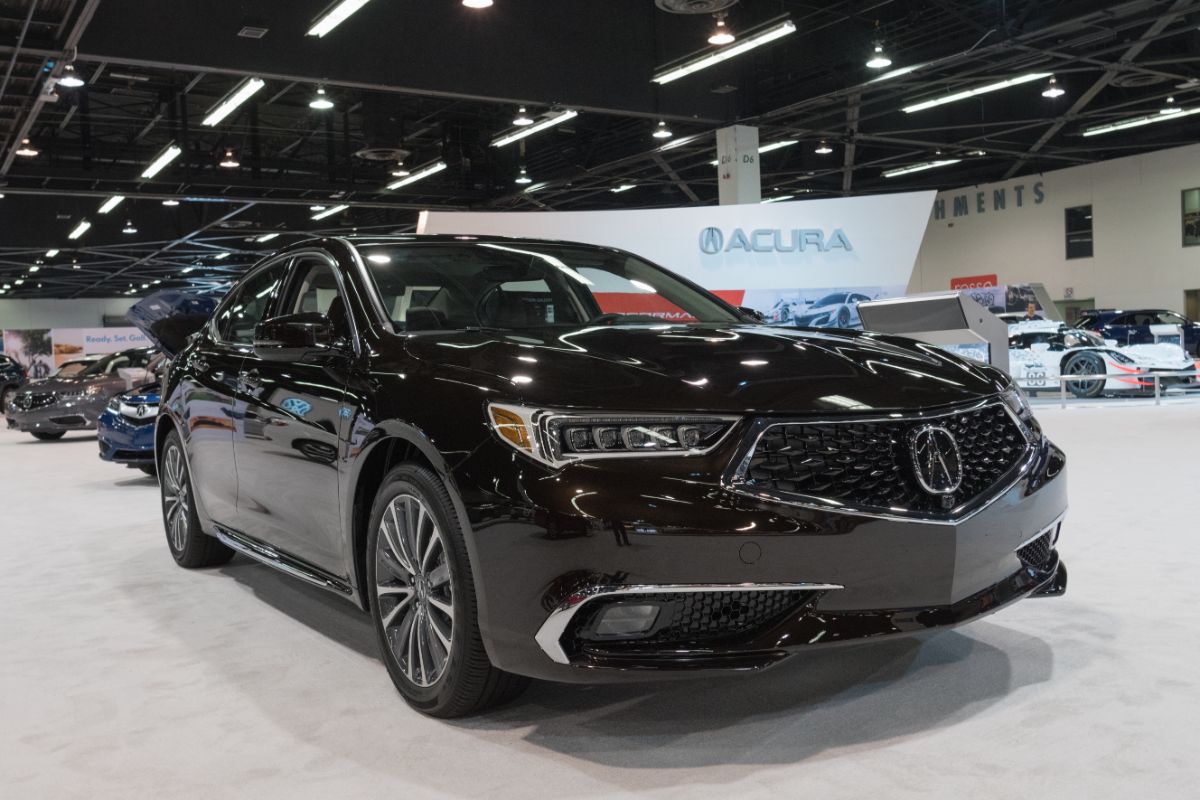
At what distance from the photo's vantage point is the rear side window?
13.7ft

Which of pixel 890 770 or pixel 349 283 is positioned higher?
pixel 349 283

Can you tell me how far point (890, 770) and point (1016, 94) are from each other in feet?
72.2

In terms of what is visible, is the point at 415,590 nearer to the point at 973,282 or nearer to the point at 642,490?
the point at 642,490

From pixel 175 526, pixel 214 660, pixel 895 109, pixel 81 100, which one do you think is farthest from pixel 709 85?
pixel 214 660

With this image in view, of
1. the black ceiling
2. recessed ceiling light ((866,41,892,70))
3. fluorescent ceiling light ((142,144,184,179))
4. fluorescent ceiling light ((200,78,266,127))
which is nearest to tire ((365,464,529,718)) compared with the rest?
the black ceiling

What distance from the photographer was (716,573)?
2.32 metres

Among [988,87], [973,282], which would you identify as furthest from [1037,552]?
[973,282]

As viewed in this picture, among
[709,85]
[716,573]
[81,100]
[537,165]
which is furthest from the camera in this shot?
[537,165]

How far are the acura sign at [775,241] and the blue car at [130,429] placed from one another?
6.16 m

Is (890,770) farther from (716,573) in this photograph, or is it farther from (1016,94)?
(1016,94)

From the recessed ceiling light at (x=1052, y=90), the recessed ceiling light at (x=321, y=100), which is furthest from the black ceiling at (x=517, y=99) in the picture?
the recessed ceiling light at (x=321, y=100)

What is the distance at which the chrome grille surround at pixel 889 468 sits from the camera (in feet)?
7.70

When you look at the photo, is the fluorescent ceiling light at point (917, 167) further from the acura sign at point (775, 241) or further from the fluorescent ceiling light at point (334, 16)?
the fluorescent ceiling light at point (334, 16)

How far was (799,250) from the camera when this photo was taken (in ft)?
40.2
